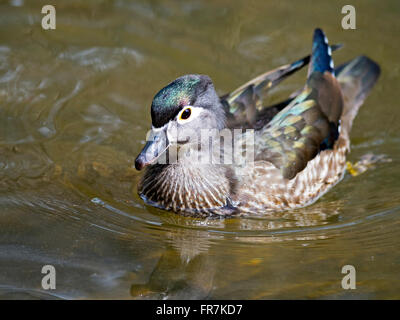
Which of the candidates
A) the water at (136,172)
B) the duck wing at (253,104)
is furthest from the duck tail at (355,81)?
the duck wing at (253,104)

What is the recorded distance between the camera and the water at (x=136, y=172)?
4.32 metres

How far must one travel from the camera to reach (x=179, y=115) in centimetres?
491

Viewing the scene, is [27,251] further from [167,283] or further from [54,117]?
[54,117]

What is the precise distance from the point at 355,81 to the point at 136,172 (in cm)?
252

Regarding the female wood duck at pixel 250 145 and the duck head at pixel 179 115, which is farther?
the female wood duck at pixel 250 145

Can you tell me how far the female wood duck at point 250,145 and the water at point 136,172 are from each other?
18 centimetres

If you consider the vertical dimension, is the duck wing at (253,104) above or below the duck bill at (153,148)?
above

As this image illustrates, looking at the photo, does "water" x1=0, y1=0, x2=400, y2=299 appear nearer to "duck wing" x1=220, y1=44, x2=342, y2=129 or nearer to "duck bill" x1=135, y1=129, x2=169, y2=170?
"duck bill" x1=135, y1=129, x2=169, y2=170

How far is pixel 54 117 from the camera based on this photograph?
655 cm

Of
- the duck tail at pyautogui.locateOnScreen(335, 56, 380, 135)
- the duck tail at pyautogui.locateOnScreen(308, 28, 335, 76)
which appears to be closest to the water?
the duck tail at pyautogui.locateOnScreen(335, 56, 380, 135)

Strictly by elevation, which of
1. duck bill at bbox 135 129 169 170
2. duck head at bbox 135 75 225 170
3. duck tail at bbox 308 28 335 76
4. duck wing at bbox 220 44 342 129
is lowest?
duck bill at bbox 135 129 169 170

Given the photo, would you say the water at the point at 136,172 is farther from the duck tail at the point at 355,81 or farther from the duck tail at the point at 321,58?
the duck tail at the point at 321,58

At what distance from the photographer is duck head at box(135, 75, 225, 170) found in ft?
15.7
